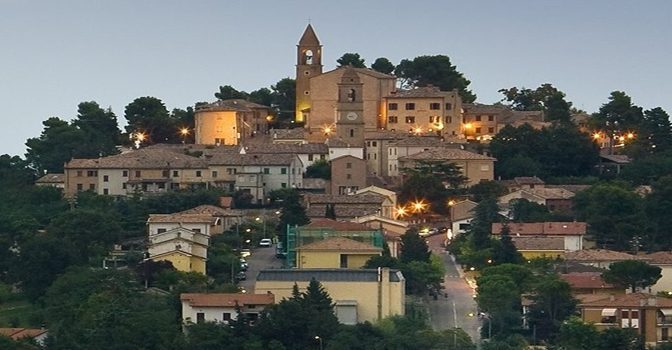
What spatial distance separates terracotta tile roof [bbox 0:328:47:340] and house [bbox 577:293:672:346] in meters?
11.1

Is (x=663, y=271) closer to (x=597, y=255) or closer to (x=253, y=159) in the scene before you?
(x=597, y=255)

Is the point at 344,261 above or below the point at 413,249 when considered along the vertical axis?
below

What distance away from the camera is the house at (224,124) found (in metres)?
68.1

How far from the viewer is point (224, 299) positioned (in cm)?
4531

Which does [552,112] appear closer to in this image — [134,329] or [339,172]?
[339,172]

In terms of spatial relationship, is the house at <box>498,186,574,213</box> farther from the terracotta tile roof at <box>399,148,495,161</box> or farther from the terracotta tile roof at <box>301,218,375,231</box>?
the terracotta tile roof at <box>301,218,375,231</box>

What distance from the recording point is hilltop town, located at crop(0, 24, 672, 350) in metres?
45.1

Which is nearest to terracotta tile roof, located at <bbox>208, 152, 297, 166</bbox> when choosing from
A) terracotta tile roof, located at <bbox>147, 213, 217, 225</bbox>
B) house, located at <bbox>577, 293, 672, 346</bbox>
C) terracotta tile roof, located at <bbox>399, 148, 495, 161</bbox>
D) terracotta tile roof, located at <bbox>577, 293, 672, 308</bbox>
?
terracotta tile roof, located at <bbox>399, 148, 495, 161</bbox>

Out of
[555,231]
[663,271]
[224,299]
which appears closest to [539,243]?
[555,231]

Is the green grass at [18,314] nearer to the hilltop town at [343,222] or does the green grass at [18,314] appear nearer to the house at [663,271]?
the hilltop town at [343,222]

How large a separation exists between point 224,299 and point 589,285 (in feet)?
26.7

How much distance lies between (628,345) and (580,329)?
0.97 m

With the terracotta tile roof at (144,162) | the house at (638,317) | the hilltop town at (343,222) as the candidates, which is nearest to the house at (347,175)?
the hilltop town at (343,222)

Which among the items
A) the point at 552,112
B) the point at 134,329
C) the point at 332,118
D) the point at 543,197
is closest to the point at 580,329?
the point at 134,329
